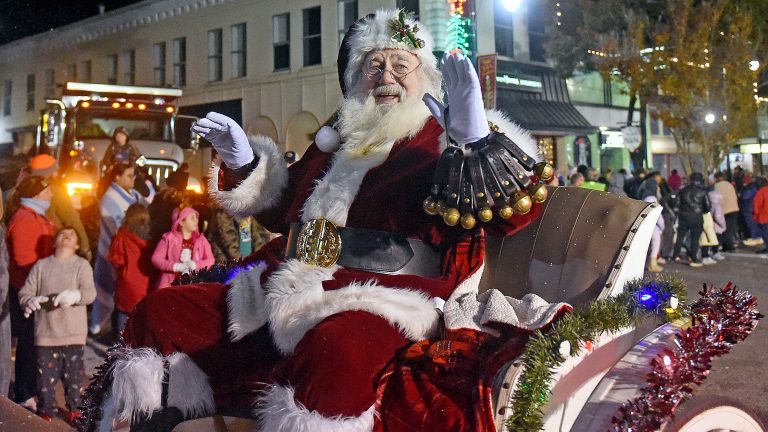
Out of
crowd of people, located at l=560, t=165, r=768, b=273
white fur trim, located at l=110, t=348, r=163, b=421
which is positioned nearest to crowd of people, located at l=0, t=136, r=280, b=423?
white fur trim, located at l=110, t=348, r=163, b=421

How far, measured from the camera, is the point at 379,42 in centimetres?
318

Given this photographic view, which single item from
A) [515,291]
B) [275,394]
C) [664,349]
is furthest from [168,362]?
[664,349]

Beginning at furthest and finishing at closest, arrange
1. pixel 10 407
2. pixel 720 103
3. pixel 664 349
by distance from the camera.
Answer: pixel 720 103 → pixel 10 407 → pixel 664 349

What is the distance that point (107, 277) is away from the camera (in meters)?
7.25

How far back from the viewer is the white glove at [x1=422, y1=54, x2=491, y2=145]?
2.50 metres

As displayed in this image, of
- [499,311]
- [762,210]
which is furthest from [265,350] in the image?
[762,210]

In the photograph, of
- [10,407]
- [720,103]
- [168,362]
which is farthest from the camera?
[720,103]

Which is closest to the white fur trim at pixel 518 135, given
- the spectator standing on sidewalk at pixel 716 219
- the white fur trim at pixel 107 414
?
the white fur trim at pixel 107 414

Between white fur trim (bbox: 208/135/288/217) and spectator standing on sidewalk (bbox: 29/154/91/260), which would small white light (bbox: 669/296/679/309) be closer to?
white fur trim (bbox: 208/135/288/217)

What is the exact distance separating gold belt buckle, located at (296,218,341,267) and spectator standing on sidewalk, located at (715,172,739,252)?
46.1ft

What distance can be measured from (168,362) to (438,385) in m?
1.00

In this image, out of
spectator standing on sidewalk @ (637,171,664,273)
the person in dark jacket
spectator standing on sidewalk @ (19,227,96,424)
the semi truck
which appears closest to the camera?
spectator standing on sidewalk @ (19,227,96,424)

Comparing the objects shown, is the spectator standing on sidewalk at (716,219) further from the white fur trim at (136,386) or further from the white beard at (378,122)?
the white fur trim at (136,386)

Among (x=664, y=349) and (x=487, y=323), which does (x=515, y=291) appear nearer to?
(x=487, y=323)
